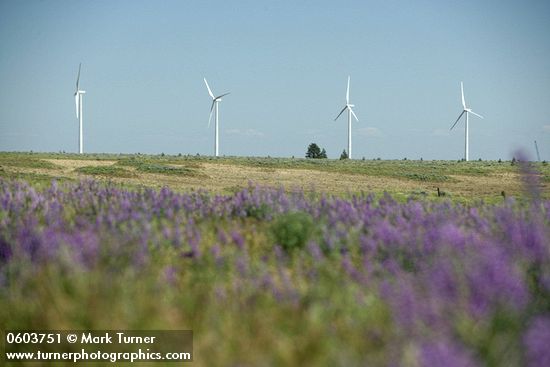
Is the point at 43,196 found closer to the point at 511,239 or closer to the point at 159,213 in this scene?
the point at 159,213

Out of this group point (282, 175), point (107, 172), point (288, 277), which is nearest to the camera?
point (288, 277)

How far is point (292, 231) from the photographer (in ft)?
19.3

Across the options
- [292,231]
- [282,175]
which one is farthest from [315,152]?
[292,231]

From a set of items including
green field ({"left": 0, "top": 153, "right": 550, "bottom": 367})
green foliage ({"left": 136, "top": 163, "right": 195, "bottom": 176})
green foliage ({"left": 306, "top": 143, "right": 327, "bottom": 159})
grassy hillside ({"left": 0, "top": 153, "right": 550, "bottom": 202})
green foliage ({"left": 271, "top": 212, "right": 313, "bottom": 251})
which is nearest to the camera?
green field ({"left": 0, "top": 153, "right": 550, "bottom": 367})

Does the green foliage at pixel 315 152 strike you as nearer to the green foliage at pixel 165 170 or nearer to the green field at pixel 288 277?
the green foliage at pixel 165 170

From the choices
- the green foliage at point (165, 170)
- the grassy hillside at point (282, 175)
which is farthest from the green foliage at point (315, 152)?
the green foliage at point (165, 170)

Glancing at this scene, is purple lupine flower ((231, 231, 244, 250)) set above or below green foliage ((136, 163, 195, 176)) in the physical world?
above

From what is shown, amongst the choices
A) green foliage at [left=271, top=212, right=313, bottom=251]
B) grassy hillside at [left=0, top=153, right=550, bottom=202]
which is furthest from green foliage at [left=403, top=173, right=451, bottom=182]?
green foliage at [left=271, top=212, right=313, bottom=251]

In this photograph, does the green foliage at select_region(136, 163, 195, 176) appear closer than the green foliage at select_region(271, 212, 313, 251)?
No

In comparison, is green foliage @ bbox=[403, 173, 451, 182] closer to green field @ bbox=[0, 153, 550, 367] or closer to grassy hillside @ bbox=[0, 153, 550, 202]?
grassy hillside @ bbox=[0, 153, 550, 202]

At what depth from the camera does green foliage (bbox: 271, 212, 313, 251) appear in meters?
5.88

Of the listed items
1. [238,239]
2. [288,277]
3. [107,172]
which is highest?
[238,239]

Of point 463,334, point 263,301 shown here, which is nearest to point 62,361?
point 263,301

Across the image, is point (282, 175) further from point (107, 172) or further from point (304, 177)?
point (107, 172)
